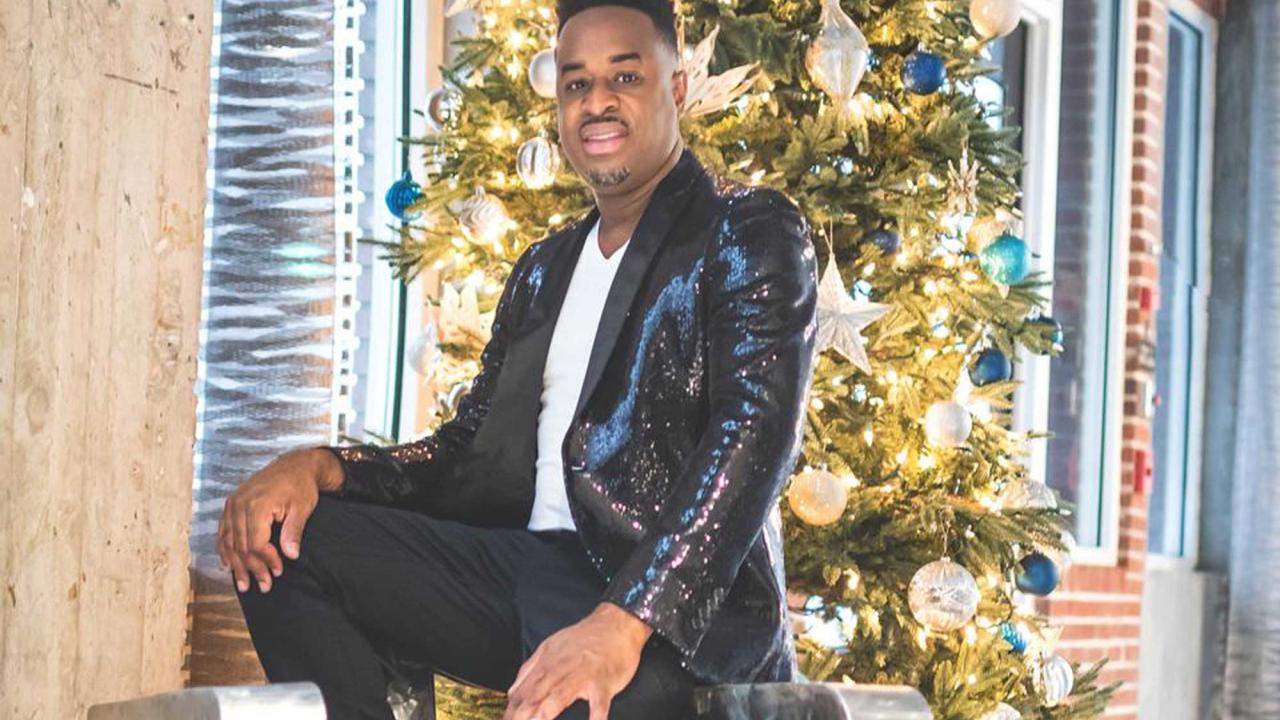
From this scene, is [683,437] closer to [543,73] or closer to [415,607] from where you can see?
[415,607]

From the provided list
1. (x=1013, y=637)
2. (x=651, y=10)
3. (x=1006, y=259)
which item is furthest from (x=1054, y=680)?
(x=651, y=10)

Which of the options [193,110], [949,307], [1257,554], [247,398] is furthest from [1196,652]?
[193,110]

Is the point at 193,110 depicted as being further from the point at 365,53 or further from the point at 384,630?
the point at 365,53

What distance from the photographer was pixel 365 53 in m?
3.52

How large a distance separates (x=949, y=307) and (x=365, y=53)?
1150 mm

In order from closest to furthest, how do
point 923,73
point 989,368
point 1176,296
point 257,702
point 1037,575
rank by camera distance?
point 257,702, point 923,73, point 989,368, point 1037,575, point 1176,296

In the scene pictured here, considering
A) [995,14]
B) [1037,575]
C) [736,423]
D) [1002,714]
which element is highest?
[995,14]

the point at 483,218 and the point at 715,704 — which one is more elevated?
the point at 483,218

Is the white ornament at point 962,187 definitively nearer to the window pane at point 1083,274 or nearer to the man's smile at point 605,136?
the man's smile at point 605,136

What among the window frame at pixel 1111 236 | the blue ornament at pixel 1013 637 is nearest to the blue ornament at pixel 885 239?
the blue ornament at pixel 1013 637

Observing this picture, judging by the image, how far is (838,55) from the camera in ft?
9.91

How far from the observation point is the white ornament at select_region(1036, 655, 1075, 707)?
333cm

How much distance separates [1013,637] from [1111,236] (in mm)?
3056

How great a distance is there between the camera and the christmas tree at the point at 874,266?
3154mm
